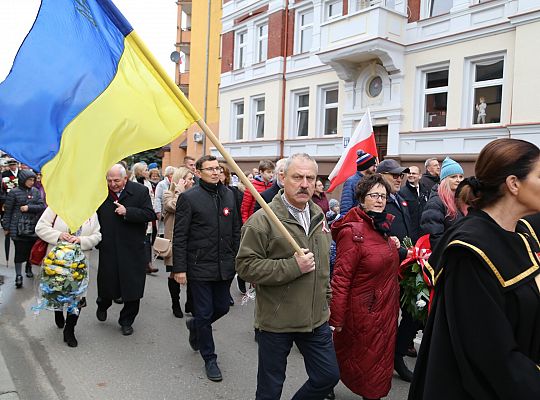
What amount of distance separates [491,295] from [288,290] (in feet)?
5.18

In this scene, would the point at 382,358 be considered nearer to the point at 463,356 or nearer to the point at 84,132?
the point at 463,356

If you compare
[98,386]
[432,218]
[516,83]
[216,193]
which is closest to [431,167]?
[432,218]

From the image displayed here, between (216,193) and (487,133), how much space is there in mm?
10139

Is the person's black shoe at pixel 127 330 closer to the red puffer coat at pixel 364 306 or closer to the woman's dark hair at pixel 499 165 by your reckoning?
the red puffer coat at pixel 364 306

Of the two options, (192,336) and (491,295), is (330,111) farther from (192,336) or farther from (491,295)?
(491,295)

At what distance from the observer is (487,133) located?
13047 mm

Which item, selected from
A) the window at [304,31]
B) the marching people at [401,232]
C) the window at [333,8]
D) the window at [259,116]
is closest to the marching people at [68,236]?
the marching people at [401,232]

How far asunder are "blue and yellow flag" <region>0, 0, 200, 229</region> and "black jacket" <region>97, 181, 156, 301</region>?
271cm

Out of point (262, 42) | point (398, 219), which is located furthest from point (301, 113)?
point (398, 219)

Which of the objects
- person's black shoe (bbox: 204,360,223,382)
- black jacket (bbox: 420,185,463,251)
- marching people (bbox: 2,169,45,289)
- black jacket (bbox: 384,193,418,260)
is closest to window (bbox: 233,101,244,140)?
marching people (bbox: 2,169,45,289)

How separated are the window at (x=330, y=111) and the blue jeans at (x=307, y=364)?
599 inches

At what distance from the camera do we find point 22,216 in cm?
803

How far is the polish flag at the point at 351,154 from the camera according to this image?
6.86m

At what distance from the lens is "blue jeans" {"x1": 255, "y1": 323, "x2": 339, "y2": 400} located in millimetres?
3236
